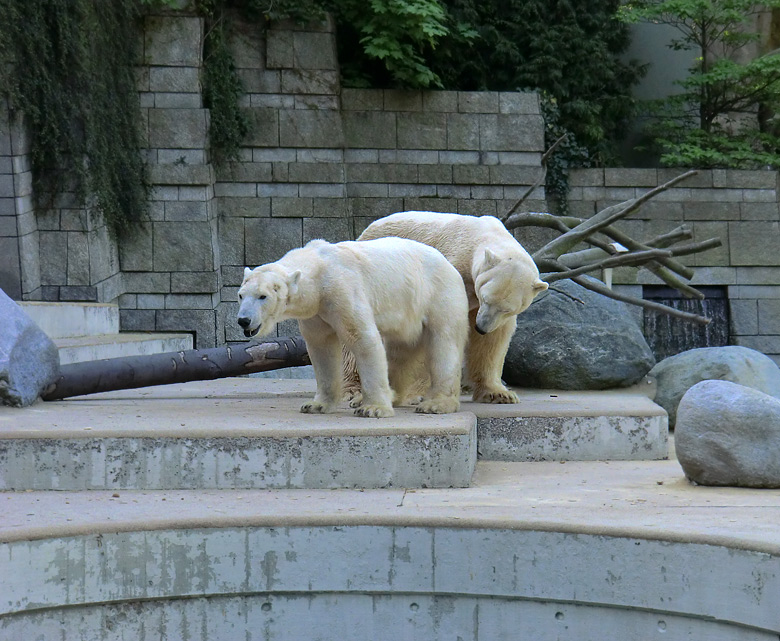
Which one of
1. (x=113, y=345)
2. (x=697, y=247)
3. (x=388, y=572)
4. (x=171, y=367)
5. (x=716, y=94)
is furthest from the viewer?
(x=716, y=94)

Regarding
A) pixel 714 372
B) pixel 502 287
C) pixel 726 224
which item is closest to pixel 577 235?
pixel 714 372

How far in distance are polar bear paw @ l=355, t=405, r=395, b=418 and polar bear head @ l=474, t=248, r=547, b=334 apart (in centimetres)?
65

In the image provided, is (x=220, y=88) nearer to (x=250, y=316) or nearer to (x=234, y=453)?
(x=250, y=316)

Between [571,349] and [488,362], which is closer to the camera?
[488,362]

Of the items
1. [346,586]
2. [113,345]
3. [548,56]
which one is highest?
[548,56]

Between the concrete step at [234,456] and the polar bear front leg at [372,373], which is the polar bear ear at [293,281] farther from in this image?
the concrete step at [234,456]

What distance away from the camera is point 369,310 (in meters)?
4.71

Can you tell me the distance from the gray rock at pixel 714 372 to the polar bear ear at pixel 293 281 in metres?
3.71

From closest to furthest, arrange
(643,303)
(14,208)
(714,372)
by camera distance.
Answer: (643,303) → (714,372) → (14,208)

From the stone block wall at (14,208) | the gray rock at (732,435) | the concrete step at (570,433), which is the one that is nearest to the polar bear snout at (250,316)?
the concrete step at (570,433)

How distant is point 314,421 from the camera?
15.3 ft

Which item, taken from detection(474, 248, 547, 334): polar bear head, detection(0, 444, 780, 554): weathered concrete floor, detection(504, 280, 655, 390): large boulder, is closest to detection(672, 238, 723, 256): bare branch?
detection(504, 280, 655, 390): large boulder

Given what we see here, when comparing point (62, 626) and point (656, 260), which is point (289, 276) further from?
point (656, 260)

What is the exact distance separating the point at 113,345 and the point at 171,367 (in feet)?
9.27
